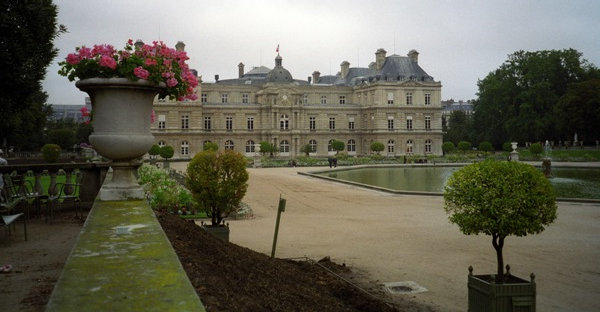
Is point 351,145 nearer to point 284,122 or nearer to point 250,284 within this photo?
point 284,122

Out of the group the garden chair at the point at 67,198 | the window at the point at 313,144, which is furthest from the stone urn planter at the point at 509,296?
the window at the point at 313,144

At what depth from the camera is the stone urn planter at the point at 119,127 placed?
501 centimetres

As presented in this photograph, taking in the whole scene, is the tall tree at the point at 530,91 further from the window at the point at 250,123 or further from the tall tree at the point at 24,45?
the tall tree at the point at 24,45

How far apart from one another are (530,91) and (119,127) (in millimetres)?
54705

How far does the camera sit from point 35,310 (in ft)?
10.1

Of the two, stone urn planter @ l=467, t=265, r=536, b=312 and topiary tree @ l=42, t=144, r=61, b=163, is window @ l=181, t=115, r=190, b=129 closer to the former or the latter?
topiary tree @ l=42, t=144, r=61, b=163

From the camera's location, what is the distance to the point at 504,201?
5641 millimetres

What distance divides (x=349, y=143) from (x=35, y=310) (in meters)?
57.2

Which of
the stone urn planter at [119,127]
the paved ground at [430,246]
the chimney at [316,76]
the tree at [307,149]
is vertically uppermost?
the chimney at [316,76]

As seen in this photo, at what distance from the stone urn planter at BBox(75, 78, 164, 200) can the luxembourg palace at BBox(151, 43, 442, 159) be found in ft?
161

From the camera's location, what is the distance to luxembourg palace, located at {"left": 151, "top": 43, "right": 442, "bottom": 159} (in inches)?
2147

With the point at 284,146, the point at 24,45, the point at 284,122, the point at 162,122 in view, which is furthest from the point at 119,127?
the point at 284,146

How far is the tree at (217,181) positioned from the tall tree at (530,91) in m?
48.8

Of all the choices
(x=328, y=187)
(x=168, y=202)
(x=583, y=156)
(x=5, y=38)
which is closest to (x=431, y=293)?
(x=168, y=202)
